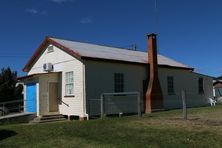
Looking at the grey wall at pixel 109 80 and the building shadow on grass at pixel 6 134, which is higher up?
the grey wall at pixel 109 80

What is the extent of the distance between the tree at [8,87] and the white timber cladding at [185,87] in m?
15.8

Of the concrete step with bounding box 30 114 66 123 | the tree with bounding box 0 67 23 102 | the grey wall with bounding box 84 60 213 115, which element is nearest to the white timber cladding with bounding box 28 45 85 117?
the concrete step with bounding box 30 114 66 123

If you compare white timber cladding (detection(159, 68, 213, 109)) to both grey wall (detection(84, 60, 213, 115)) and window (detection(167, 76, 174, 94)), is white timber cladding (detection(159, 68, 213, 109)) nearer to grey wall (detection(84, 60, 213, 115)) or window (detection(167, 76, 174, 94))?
grey wall (detection(84, 60, 213, 115))

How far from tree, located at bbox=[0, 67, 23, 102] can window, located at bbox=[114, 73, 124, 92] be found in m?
15.1

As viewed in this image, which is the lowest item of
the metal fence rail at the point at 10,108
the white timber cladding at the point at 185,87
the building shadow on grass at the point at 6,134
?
the building shadow on grass at the point at 6,134

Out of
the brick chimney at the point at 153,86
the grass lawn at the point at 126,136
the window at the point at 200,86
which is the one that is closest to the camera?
the grass lawn at the point at 126,136

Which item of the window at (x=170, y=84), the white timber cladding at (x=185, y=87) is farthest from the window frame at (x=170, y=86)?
the white timber cladding at (x=185, y=87)

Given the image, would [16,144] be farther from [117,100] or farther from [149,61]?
[149,61]

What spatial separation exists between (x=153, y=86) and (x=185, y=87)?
5.28 metres

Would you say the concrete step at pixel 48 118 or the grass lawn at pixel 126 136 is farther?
the concrete step at pixel 48 118

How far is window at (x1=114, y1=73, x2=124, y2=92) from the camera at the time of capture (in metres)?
21.6

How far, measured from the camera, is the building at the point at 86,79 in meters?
20.0

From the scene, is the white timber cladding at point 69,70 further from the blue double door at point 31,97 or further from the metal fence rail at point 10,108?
the metal fence rail at point 10,108

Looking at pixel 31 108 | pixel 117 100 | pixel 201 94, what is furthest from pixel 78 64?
pixel 201 94
